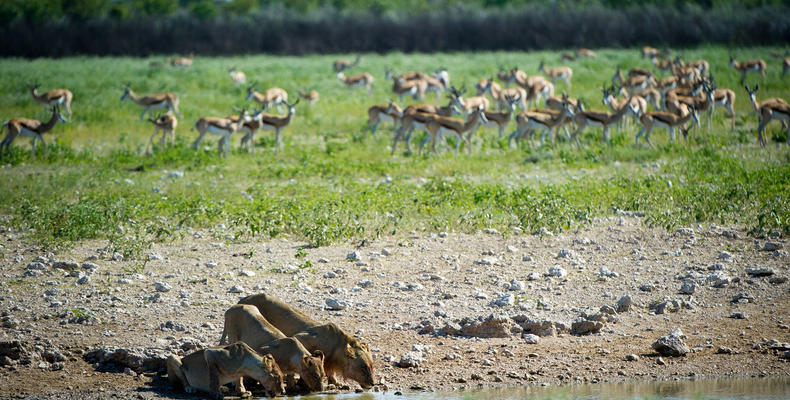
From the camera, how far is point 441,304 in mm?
8211

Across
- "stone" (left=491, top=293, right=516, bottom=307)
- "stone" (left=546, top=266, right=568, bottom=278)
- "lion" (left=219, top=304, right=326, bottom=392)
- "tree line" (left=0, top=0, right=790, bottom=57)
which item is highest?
"lion" (left=219, top=304, right=326, bottom=392)

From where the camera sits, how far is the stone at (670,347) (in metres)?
7.24

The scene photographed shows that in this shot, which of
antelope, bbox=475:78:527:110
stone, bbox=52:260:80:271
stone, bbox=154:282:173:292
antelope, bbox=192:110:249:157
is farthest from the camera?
antelope, bbox=475:78:527:110

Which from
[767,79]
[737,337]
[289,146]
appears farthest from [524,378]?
[767,79]

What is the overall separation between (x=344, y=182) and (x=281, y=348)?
28.7 ft

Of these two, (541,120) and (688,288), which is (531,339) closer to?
(688,288)

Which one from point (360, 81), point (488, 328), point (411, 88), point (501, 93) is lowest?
point (360, 81)

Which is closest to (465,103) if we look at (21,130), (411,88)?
(411,88)

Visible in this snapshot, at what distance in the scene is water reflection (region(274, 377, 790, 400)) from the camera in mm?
6430

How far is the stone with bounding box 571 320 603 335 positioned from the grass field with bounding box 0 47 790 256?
335 centimetres

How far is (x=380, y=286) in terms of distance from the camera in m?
8.80

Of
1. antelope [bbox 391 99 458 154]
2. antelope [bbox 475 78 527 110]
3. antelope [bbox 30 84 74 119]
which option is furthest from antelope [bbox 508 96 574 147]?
antelope [bbox 30 84 74 119]

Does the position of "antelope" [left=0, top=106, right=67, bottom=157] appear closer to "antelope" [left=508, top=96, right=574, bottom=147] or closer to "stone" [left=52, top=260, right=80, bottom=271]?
"stone" [left=52, top=260, right=80, bottom=271]

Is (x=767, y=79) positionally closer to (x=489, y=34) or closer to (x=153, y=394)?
(x=489, y=34)
